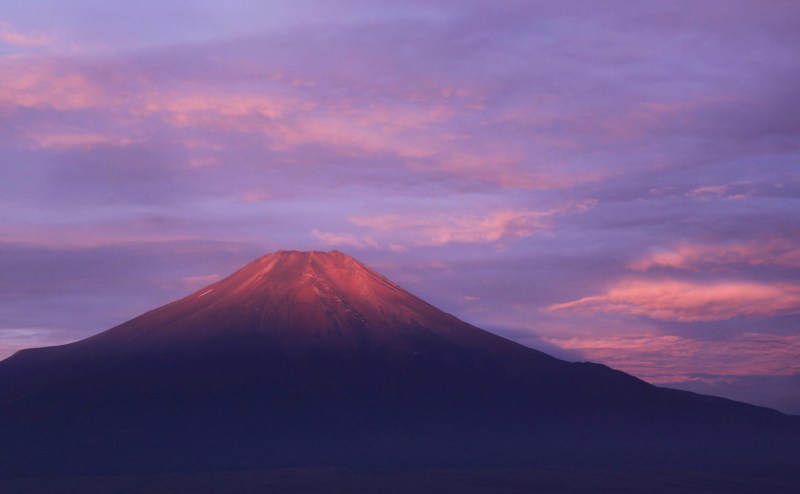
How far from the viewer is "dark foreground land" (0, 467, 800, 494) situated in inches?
5281

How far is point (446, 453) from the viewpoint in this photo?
176500 mm

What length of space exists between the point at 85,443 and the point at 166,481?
37.6m

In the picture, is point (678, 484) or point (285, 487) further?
point (678, 484)

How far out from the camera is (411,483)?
14112cm

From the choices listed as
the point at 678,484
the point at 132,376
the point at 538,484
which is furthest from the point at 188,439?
the point at 678,484

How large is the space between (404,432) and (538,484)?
1847 inches

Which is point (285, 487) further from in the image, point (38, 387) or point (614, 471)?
point (38, 387)

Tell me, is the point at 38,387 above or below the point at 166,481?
above

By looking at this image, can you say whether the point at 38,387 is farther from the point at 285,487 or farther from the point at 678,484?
the point at 678,484

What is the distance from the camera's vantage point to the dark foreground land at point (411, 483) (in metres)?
134

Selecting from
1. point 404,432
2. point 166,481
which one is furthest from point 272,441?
point 166,481

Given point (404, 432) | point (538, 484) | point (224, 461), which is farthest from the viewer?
point (404, 432)

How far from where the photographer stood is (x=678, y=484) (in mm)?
152625

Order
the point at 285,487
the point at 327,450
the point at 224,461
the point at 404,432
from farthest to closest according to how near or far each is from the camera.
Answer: the point at 404,432, the point at 327,450, the point at 224,461, the point at 285,487
